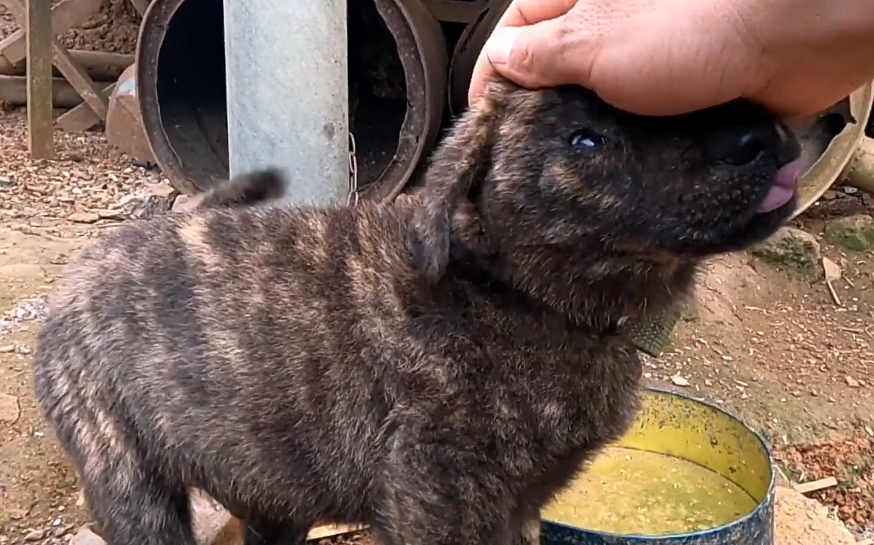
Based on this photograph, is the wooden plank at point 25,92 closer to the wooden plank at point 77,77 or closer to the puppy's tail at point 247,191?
the wooden plank at point 77,77

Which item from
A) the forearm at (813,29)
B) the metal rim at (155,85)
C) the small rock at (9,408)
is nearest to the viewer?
the forearm at (813,29)

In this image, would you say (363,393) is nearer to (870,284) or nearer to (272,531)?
(272,531)

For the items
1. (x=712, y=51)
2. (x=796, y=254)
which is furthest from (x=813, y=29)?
(x=796, y=254)

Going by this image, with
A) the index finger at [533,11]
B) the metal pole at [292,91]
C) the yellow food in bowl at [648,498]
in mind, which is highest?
the index finger at [533,11]

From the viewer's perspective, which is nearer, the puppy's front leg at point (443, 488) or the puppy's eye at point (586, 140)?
the puppy's eye at point (586, 140)

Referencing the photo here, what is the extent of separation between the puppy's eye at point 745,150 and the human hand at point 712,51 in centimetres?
7

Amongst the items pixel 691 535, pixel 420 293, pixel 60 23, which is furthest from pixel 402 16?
pixel 60 23

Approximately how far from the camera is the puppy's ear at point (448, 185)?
2.16 m

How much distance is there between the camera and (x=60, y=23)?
23.5ft

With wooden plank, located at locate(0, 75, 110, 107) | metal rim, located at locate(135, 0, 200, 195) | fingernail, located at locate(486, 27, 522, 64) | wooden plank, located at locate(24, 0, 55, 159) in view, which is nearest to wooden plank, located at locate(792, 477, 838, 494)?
fingernail, located at locate(486, 27, 522, 64)

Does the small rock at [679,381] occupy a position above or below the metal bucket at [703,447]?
below

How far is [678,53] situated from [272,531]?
1.88 meters

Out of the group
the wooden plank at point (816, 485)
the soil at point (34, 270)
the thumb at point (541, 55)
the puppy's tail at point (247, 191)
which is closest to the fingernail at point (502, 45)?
the thumb at point (541, 55)

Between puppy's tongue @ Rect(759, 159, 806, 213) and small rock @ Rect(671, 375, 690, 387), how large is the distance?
269 centimetres
